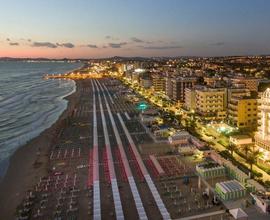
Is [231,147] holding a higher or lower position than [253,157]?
lower

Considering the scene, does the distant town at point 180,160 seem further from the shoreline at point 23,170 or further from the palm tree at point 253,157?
the shoreline at point 23,170

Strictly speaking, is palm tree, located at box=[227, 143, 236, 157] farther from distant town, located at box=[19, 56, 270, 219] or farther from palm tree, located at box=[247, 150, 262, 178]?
palm tree, located at box=[247, 150, 262, 178]

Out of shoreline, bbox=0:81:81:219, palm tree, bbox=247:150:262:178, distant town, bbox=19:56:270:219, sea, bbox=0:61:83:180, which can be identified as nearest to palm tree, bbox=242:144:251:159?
distant town, bbox=19:56:270:219

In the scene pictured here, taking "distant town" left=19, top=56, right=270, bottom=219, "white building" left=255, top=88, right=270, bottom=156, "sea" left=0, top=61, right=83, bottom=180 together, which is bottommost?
"sea" left=0, top=61, right=83, bottom=180

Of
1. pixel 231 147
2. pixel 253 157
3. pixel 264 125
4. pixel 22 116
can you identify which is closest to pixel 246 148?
pixel 253 157

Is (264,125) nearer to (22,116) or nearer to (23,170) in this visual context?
(23,170)

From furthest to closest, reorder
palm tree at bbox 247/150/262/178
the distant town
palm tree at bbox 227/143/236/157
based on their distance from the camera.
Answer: palm tree at bbox 227/143/236/157 < palm tree at bbox 247/150/262/178 < the distant town

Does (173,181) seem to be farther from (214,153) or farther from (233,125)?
(233,125)

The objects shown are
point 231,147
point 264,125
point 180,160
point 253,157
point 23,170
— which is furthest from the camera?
point 231,147

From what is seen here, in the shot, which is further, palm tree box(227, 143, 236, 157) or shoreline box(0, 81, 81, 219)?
palm tree box(227, 143, 236, 157)
